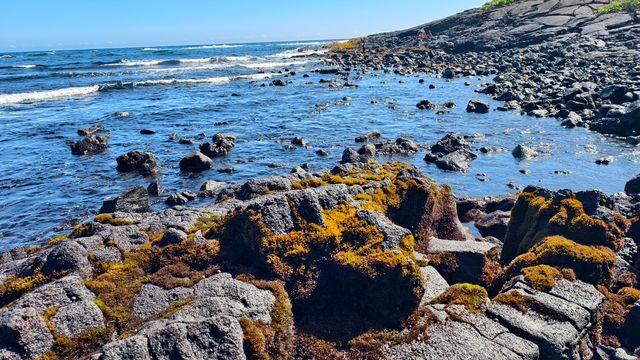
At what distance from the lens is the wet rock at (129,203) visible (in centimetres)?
1689

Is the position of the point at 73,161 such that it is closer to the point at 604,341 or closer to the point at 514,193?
the point at 514,193

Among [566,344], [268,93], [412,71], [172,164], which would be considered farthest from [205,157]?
[412,71]

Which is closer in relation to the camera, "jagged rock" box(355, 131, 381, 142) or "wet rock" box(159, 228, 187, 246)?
"wet rock" box(159, 228, 187, 246)

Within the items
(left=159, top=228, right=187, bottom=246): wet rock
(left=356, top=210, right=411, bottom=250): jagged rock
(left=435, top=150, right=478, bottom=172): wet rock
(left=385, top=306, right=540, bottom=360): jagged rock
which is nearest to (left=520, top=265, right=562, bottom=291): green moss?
(left=385, top=306, right=540, bottom=360): jagged rock

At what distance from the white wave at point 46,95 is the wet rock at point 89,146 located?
1138 inches

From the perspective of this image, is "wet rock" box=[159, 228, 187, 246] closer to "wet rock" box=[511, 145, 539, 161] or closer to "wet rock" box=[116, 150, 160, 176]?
"wet rock" box=[116, 150, 160, 176]

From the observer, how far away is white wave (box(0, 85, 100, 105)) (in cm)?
5028

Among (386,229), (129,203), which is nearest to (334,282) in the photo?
(386,229)

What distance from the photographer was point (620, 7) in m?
81.7

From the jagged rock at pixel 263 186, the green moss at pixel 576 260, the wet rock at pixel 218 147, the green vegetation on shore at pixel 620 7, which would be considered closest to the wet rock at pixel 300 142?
the wet rock at pixel 218 147

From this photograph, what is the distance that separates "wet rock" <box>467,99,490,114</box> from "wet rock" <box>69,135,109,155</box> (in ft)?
93.7

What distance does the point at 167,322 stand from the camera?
654 cm

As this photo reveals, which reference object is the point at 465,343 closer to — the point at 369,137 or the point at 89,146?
the point at 369,137

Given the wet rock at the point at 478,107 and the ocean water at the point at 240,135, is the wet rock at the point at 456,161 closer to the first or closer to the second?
the ocean water at the point at 240,135
